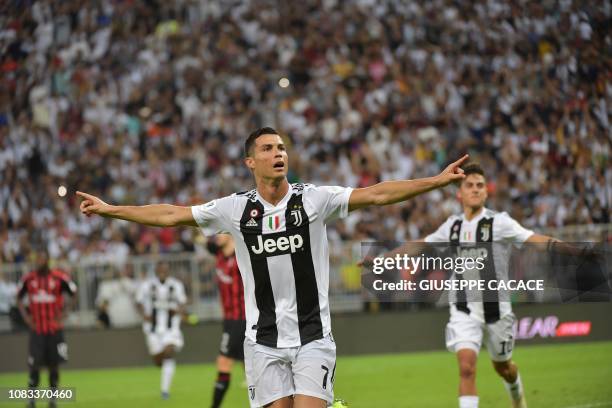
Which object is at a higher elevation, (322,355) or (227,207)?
(227,207)

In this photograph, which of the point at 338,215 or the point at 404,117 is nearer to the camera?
the point at 338,215

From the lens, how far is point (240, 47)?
2477 cm

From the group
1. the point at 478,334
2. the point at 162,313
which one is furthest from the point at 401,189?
the point at 162,313

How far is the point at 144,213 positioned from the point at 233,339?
5.97m

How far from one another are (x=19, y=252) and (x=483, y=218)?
1300 centimetres

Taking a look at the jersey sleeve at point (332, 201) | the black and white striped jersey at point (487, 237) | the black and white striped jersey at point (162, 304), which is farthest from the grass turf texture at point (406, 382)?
the jersey sleeve at point (332, 201)

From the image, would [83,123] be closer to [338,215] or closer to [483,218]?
[483,218]

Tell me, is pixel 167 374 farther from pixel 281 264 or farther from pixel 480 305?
pixel 281 264

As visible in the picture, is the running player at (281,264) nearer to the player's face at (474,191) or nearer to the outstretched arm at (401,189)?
the outstretched arm at (401,189)

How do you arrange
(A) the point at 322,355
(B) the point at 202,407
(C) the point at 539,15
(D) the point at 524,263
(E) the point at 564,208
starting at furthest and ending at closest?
(C) the point at 539,15 < (E) the point at 564,208 < (B) the point at 202,407 < (D) the point at 524,263 < (A) the point at 322,355

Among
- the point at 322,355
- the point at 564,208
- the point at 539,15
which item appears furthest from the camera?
the point at 539,15

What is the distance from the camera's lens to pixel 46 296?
15.0 m

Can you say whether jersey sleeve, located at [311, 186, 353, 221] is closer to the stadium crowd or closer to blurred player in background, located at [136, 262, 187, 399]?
blurred player in background, located at [136, 262, 187, 399]

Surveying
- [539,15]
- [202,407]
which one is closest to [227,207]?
[202,407]
